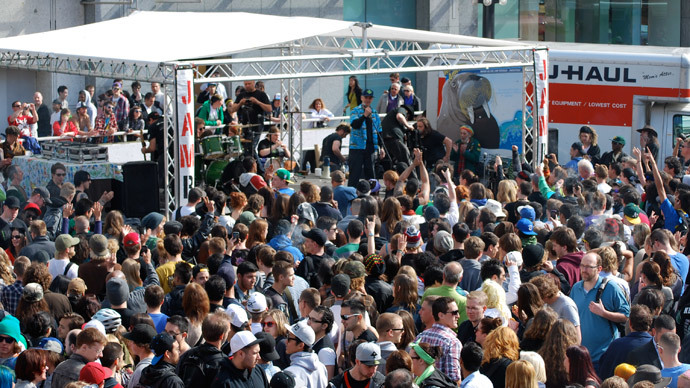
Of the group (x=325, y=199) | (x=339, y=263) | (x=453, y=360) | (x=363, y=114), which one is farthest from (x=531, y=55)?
(x=453, y=360)

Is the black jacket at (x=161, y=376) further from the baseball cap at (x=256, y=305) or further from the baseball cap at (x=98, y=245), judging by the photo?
the baseball cap at (x=98, y=245)

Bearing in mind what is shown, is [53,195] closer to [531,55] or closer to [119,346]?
[119,346]

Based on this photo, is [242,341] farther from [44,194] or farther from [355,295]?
[44,194]

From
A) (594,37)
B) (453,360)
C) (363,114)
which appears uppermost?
(594,37)

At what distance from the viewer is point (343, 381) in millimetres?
6191

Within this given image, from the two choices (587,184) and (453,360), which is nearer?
(453,360)

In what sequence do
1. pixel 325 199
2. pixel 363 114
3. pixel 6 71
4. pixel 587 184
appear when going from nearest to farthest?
pixel 325 199 < pixel 587 184 < pixel 363 114 < pixel 6 71

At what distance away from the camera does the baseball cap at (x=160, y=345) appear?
6.25m

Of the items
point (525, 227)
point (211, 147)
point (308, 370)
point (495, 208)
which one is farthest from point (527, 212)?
point (211, 147)

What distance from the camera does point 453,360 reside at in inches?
258

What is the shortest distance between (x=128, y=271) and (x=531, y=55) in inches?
416

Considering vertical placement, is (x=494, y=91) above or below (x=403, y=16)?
below

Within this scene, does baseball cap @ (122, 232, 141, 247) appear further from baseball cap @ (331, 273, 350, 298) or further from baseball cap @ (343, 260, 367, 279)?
baseball cap @ (331, 273, 350, 298)

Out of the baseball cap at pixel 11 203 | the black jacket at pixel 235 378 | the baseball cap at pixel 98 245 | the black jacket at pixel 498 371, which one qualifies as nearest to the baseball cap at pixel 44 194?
the baseball cap at pixel 11 203
